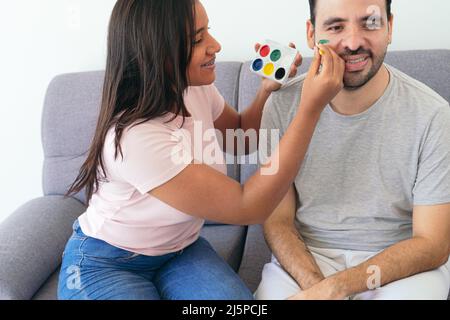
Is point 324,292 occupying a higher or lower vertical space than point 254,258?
higher

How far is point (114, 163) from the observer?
39.8 inches

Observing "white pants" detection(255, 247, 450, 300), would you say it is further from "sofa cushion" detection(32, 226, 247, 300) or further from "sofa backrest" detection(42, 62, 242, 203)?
"sofa backrest" detection(42, 62, 242, 203)

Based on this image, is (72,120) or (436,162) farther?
(72,120)

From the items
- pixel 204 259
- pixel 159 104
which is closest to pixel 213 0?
pixel 159 104

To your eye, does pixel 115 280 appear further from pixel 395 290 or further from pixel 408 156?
pixel 408 156

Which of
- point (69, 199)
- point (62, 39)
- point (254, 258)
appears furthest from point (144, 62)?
point (62, 39)

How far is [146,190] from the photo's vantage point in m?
0.99

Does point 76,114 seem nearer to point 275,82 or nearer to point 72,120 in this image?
point 72,120

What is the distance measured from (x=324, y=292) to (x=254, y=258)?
0.39m

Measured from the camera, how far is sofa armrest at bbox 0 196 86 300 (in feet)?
4.13

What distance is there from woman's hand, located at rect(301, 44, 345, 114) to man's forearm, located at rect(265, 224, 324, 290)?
35cm

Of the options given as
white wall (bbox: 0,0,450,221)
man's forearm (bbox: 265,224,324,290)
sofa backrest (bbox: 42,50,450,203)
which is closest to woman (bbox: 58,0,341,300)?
man's forearm (bbox: 265,224,324,290)

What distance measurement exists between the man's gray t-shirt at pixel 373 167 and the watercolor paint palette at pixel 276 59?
0.26 feet

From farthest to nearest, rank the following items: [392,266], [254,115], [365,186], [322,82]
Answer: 1. [254,115]
2. [365,186]
3. [392,266]
4. [322,82]
